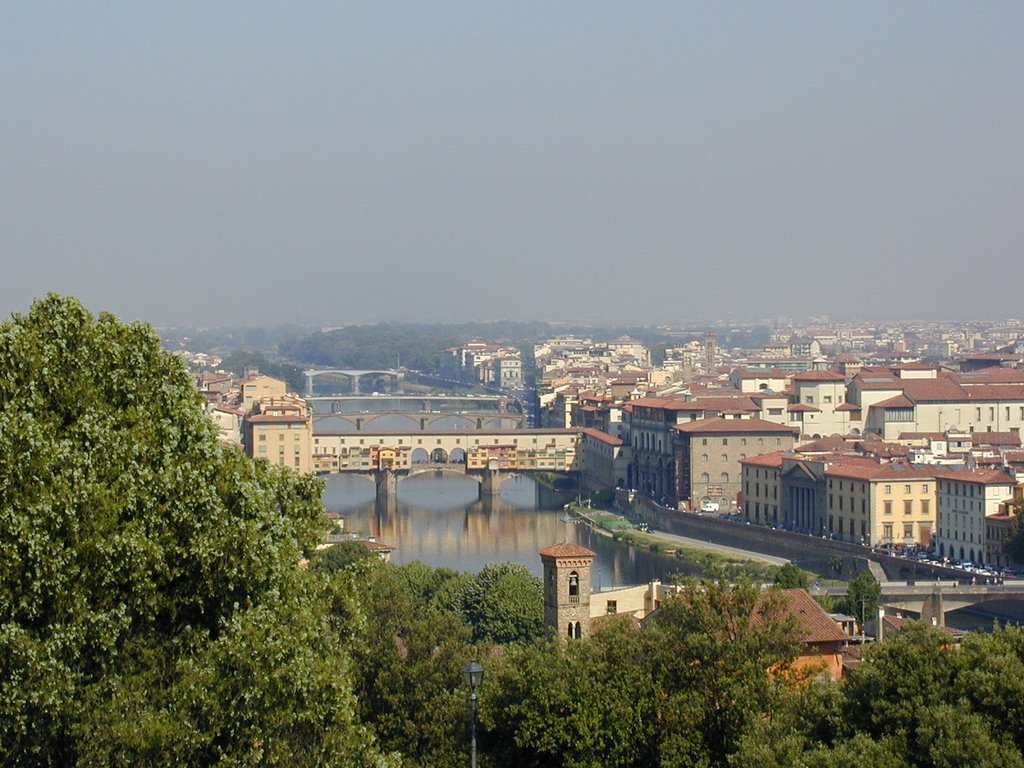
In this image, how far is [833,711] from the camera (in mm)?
8305

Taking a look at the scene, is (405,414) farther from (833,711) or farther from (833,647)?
(833,711)

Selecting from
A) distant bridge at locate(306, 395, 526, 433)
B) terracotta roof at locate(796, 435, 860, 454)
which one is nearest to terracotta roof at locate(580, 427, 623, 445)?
distant bridge at locate(306, 395, 526, 433)

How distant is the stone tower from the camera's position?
44.1ft

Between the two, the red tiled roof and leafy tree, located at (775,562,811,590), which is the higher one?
the red tiled roof

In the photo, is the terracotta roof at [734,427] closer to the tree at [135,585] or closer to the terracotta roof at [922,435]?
the terracotta roof at [922,435]

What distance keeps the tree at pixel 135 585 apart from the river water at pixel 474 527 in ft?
50.5

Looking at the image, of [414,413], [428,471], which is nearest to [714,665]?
[428,471]

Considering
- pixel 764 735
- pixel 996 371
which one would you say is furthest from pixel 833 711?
pixel 996 371

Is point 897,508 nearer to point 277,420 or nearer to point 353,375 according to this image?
point 277,420

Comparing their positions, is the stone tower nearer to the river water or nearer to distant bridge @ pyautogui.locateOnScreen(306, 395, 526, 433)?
the river water

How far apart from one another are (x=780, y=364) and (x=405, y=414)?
46.6 feet

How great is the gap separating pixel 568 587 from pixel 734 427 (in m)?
21.9

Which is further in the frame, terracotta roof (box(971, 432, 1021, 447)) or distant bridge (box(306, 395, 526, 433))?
distant bridge (box(306, 395, 526, 433))

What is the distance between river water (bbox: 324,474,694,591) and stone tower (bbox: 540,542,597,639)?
8138 millimetres
